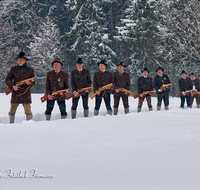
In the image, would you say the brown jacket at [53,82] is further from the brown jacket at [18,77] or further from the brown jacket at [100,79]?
the brown jacket at [100,79]

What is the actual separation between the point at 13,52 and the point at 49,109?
1026 inches

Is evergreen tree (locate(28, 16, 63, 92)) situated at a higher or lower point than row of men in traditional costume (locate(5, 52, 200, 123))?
higher

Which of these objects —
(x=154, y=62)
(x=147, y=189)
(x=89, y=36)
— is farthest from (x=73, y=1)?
(x=147, y=189)

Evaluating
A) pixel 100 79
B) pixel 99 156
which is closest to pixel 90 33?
pixel 100 79

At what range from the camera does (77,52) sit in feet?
112

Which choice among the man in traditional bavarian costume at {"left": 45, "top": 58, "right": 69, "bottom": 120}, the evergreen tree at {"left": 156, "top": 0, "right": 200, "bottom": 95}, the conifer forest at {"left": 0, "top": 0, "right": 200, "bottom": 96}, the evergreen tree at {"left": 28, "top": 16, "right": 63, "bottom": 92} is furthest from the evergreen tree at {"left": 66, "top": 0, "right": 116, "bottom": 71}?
the man in traditional bavarian costume at {"left": 45, "top": 58, "right": 69, "bottom": 120}

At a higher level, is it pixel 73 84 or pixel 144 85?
pixel 73 84

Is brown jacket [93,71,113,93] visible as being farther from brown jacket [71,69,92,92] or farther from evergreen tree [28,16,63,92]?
evergreen tree [28,16,63,92]

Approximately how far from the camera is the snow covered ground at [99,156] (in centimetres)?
416

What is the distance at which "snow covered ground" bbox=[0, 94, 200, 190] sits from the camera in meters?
4.16

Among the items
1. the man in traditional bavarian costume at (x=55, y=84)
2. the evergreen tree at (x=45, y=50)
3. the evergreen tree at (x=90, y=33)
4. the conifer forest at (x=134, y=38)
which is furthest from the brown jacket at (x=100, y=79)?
the evergreen tree at (x=45, y=50)

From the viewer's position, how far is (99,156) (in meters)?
5.44

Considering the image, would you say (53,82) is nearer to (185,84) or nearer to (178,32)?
(185,84)

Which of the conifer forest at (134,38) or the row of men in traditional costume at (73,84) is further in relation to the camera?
the conifer forest at (134,38)
